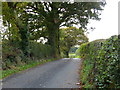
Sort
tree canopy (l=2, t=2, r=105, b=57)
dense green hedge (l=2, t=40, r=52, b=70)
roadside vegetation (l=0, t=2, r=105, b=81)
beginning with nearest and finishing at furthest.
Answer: dense green hedge (l=2, t=40, r=52, b=70) → roadside vegetation (l=0, t=2, r=105, b=81) → tree canopy (l=2, t=2, r=105, b=57)

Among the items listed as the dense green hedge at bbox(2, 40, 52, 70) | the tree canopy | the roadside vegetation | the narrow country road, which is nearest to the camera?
the narrow country road

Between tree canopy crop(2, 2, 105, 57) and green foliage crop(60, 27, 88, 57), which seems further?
green foliage crop(60, 27, 88, 57)

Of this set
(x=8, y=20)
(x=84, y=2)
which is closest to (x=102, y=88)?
(x=8, y=20)

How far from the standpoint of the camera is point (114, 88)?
342cm

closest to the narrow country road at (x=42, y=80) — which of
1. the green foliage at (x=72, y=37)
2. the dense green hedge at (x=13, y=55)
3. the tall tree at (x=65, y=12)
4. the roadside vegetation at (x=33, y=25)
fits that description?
the roadside vegetation at (x=33, y=25)

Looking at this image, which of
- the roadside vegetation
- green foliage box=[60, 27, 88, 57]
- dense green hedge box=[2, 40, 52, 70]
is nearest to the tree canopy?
the roadside vegetation

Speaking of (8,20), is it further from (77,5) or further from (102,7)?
(102,7)

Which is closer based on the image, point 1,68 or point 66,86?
point 66,86

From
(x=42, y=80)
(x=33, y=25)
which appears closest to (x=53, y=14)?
(x=33, y=25)

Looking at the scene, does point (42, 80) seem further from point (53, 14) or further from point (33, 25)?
point (33, 25)

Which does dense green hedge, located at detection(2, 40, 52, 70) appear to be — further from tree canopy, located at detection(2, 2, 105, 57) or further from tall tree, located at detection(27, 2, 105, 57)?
tall tree, located at detection(27, 2, 105, 57)

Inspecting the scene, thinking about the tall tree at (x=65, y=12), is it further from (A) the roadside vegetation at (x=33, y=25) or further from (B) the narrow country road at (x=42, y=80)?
(B) the narrow country road at (x=42, y=80)

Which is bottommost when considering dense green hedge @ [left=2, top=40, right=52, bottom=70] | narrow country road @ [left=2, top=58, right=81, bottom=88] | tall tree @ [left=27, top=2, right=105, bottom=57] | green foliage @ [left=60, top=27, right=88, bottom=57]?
narrow country road @ [left=2, top=58, right=81, bottom=88]

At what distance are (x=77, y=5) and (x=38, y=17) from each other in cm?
544
